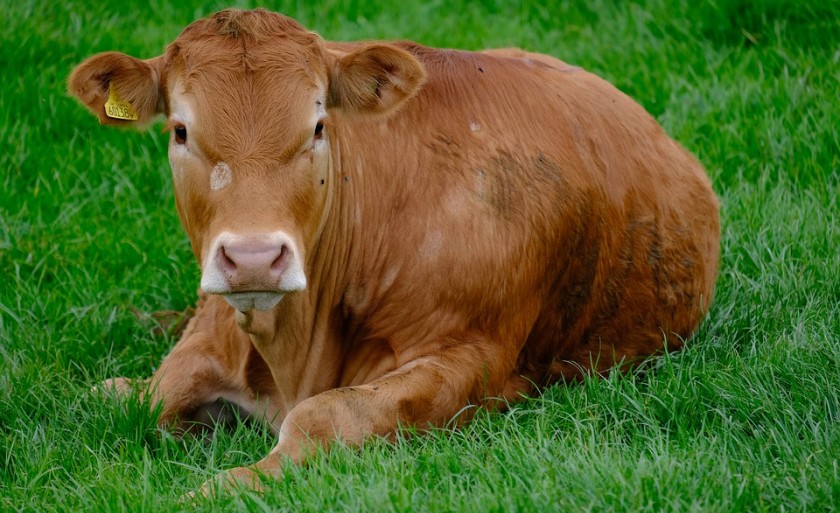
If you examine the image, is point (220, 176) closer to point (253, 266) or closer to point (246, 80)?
point (246, 80)

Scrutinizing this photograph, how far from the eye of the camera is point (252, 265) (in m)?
4.64

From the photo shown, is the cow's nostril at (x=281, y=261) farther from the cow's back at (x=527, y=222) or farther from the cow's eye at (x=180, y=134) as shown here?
the cow's back at (x=527, y=222)

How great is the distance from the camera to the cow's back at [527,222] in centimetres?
555

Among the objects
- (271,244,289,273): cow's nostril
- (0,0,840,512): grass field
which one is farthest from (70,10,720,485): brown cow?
(0,0,840,512): grass field

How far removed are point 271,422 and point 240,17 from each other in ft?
6.29

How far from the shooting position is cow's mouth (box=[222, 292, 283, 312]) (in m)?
4.78

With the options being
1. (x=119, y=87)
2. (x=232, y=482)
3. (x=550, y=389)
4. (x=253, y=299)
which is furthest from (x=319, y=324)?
(x=119, y=87)

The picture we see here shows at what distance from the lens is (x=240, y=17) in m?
5.32

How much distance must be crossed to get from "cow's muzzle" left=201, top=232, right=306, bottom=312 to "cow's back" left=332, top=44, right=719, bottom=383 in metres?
0.91

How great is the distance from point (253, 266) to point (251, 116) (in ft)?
2.36

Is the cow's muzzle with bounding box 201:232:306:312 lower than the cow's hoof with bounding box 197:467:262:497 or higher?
higher

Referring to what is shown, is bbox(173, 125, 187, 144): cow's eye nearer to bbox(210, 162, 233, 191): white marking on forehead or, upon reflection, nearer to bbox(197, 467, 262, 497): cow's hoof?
bbox(210, 162, 233, 191): white marking on forehead

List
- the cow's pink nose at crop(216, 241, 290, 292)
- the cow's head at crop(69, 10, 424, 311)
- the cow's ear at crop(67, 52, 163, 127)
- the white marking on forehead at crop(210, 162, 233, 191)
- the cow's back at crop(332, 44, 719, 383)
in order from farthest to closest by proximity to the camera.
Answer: the cow's back at crop(332, 44, 719, 383)
the cow's ear at crop(67, 52, 163, 127)
the white marking on forehead at crop(210, 162, 233, 191)
the cow's head at crop(69, 10, 424, 311)
the cow's pink nose at crop(216, 241, 290, 292)

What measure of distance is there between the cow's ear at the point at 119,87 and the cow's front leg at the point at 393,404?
4.92ft
